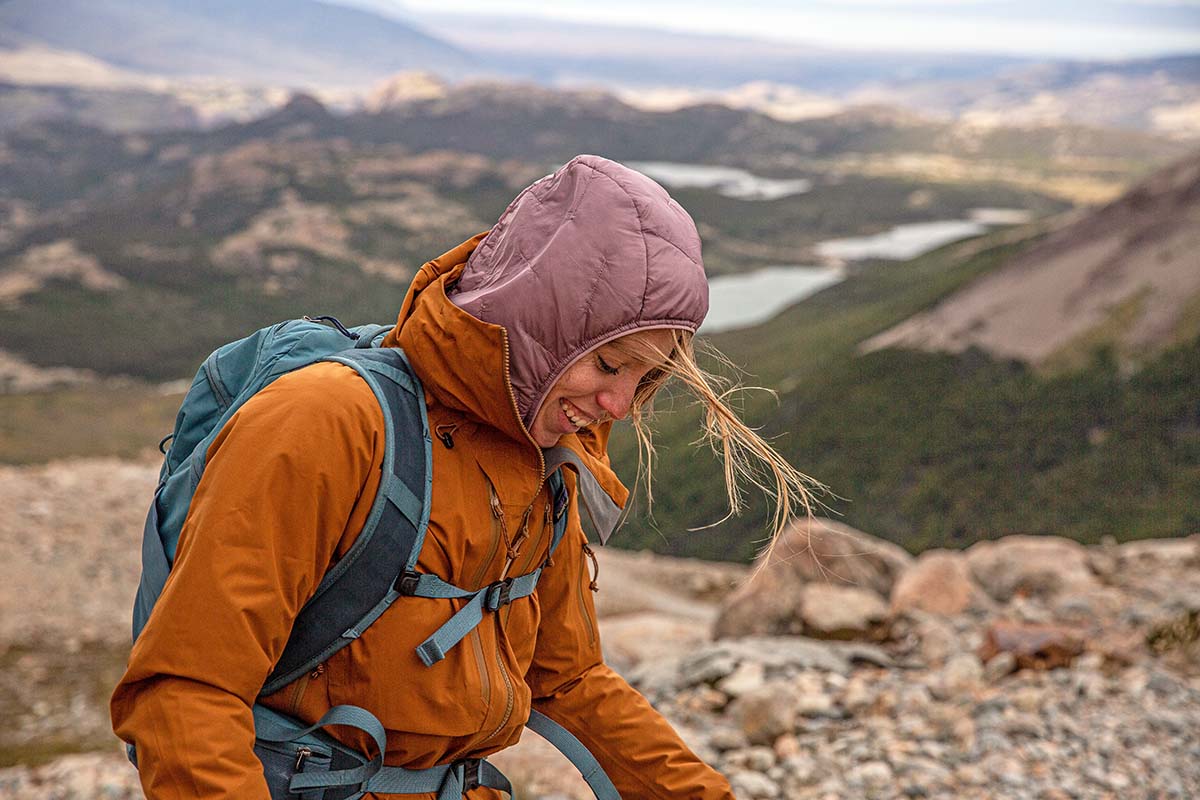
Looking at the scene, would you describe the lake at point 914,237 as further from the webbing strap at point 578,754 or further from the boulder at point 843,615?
the webbing strap at point 578,754

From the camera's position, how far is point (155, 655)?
1.96 metres

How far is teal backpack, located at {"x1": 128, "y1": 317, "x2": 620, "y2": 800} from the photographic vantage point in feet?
7.19

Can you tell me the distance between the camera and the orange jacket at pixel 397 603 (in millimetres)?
1965

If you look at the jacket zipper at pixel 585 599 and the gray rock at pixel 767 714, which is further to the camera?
the gray rock at pixel 767 714

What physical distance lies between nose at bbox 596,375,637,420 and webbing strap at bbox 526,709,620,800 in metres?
0.97

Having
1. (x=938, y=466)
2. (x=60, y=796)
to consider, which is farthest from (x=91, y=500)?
(x=938, y=466)

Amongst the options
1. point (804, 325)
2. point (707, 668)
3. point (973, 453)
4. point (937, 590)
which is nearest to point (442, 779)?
point (707, 668)

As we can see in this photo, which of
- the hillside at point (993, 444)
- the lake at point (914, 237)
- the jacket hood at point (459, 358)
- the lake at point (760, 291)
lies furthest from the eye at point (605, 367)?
the lake at point (914, 237)

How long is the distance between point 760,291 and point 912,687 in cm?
13874

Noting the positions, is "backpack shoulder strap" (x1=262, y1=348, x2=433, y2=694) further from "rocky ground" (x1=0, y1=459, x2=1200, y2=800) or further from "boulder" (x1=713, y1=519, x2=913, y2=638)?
"boulder" (x1=713, y1=519, x2=913, y2=638)

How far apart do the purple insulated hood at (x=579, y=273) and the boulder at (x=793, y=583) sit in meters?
7.64

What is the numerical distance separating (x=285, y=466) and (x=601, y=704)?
4.34 ft

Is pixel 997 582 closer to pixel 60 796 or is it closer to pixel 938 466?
pixel 60 796

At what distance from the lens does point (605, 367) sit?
244 cm
